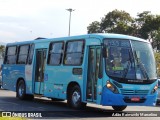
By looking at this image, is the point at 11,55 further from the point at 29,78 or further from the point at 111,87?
the point at 111,87

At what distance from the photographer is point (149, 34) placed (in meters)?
66.9

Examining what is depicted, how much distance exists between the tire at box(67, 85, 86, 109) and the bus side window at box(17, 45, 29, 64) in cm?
509

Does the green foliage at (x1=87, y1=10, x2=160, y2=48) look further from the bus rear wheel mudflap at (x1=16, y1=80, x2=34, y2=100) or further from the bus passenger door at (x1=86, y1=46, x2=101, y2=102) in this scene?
the bus passenger door at (x1=86, y1=46, x2=101, y2=102)

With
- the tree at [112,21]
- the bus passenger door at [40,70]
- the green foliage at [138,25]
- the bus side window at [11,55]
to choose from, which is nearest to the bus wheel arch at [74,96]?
the bus passenger door at [40,70]

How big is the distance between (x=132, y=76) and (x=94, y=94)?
4.97ft

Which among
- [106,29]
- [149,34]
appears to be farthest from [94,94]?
[106,29]

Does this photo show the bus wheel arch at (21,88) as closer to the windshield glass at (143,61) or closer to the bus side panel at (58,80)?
the bus side panel at (58,80)

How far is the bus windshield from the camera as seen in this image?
15.1 m

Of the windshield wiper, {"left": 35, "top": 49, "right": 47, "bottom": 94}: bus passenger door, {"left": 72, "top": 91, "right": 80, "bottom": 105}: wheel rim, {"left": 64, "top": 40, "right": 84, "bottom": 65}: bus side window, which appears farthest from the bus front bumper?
{"left": 35, "top": 49, "right": 47, "bottom": 94}: bus passenger door

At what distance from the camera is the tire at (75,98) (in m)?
16.5

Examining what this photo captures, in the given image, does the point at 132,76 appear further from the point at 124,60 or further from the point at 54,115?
the point at 54,115

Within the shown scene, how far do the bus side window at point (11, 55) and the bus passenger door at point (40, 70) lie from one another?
276 cm

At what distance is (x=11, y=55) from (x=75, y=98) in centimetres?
759

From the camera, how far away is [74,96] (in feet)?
55.5
